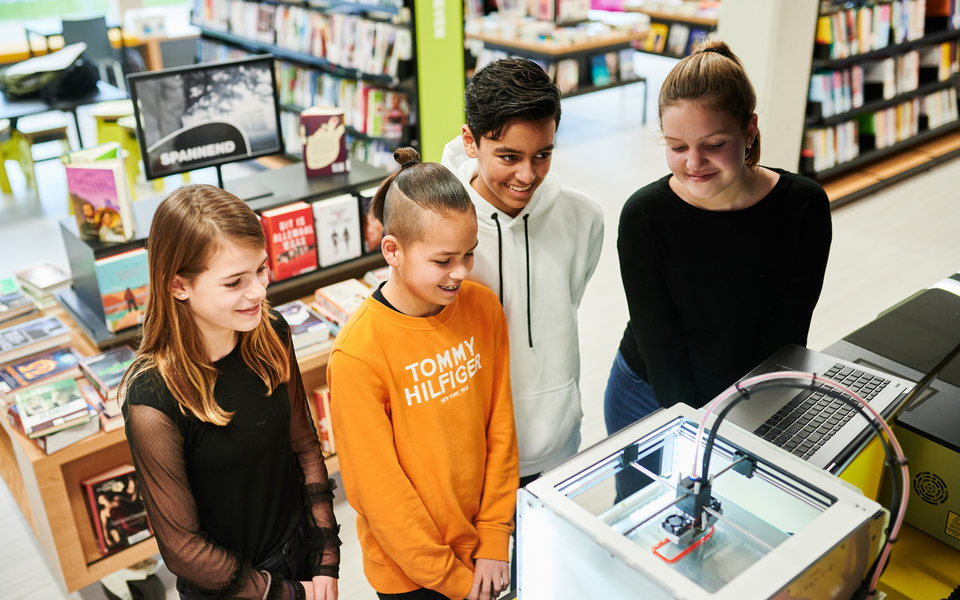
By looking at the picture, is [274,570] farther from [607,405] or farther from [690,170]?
[690,170]

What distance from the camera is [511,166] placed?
1.51 meters

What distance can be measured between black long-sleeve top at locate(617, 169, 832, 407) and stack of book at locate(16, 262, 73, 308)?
7.54ft

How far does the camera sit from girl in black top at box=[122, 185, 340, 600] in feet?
4.61

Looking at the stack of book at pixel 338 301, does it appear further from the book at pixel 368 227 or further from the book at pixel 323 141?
the book at pixel 323 141

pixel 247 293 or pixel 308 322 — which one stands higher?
pixel 247 293

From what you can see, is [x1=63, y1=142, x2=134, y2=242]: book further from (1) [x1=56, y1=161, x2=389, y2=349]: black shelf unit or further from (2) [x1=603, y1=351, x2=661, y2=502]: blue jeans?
(2) [x1=603, y1=351, x2=661, y2=502]: blue jeans

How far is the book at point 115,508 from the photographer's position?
2.53 meters

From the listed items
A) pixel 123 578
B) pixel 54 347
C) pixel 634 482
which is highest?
pixel 634 482

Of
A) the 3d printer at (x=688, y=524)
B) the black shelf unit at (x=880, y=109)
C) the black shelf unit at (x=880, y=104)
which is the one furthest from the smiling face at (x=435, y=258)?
the black shelf unit at (x=880, y=104)

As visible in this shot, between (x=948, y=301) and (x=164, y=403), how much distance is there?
1.73 meters

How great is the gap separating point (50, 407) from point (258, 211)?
0.93 metres

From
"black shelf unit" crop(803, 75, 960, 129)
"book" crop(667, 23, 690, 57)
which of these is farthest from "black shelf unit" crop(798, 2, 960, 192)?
"book" crop(667, 23, 690, 57)

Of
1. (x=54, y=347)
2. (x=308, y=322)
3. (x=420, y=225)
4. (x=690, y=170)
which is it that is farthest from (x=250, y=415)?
(x=54, y=347)

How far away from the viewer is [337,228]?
119 inches
